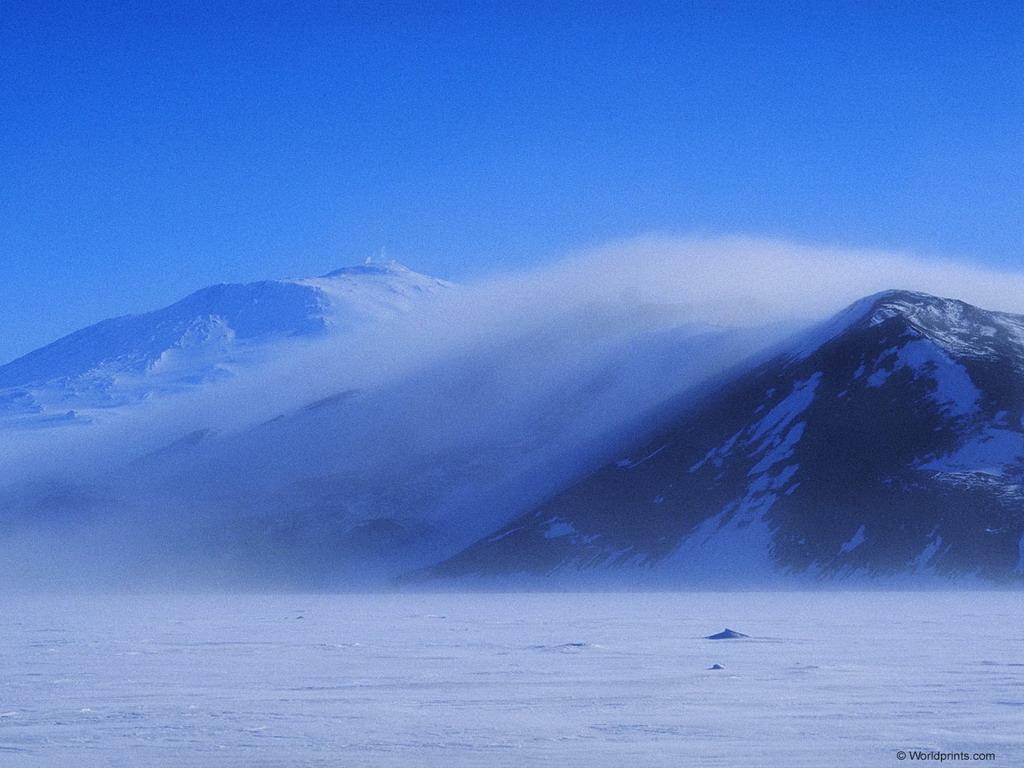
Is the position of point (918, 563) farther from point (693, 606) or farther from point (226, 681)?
point (226, 681)

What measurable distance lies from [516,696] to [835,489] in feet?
469

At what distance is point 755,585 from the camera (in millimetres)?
149625

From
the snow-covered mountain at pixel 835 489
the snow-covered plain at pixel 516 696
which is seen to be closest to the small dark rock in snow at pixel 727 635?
the snow-covered plain at pixel 516 696

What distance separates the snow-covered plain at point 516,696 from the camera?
2728 centimetres

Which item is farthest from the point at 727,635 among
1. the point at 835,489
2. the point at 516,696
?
the point at 835,489

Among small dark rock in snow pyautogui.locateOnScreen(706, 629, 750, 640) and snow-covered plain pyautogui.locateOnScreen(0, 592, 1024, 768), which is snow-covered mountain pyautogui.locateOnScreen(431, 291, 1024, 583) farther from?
small dark rock in snow pyautogui.locateOnScreen(706, 629, 750, 640)

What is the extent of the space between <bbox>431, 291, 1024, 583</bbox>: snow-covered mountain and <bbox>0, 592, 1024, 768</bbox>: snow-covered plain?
92.0 m

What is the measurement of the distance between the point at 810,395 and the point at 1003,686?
534ft

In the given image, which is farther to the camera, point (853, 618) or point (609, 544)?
point (609, 544)

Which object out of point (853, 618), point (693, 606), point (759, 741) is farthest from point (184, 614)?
point (759, 741)

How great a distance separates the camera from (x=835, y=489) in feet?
566

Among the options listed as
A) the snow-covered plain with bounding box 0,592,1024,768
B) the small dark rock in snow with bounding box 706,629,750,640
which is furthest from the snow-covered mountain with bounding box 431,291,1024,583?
the small dark rock in snow with bounding box 706,629,750,640

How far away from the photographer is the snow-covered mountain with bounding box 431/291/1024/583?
15725 cm

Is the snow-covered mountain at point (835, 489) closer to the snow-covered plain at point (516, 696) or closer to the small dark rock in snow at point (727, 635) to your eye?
the snow-covered plain at point (516, 696)
